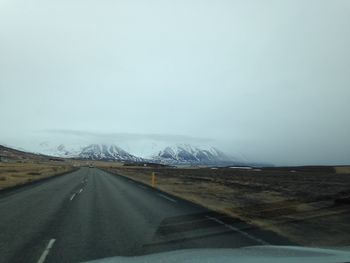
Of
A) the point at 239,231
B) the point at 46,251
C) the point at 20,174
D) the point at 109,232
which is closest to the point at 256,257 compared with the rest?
the point at 46,251

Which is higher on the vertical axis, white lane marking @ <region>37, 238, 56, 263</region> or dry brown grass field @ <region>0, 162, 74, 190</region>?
dry brown grass field @ <region>0, 162, 74, 190</region>

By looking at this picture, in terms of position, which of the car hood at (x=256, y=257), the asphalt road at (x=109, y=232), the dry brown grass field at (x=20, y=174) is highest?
the dry brown grass field at (x=20, y=174)

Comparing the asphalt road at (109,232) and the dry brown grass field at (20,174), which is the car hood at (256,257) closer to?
the asphalt road at (109,232)

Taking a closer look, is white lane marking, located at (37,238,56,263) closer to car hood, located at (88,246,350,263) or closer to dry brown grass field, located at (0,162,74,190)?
car hood, located at (88,246,350,263)

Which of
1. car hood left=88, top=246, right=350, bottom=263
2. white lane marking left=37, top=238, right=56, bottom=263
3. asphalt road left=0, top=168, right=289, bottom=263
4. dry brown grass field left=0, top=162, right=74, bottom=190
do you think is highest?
dry brown grass field left=0, top=162, right=74, bottom=190

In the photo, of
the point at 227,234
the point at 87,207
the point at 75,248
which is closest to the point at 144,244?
the point at 75,248

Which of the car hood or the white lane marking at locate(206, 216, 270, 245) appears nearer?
the car hood

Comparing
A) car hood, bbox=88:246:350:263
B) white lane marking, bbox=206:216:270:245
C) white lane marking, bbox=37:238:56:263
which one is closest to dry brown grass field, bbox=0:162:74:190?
white lane marking, bbox=206:216:270:245

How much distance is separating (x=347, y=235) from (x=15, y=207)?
13.5 m

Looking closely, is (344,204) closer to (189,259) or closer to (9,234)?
(9,234)

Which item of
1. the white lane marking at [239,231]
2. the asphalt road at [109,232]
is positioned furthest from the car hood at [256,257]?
the white lane marking at [239,231]

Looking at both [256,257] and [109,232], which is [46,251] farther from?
[256,257]

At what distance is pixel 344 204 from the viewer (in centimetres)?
2116

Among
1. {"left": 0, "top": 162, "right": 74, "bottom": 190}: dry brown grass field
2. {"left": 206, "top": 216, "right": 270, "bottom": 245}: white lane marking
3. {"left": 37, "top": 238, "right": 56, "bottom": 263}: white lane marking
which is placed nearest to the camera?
{"left": 37, "top": 238, "right": 56, "bottom": 263}: white lane marking
